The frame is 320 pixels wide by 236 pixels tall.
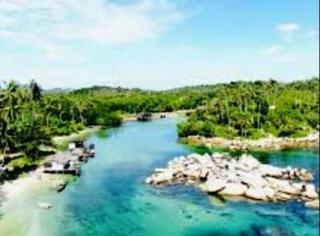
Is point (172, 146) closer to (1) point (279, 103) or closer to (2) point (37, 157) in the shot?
(1) point (279, 103)

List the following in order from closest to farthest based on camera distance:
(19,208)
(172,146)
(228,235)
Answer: (228,235)
(19,208)
(172,146)

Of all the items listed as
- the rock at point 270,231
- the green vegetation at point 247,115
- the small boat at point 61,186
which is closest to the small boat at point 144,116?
the green vegetation at point 247,115

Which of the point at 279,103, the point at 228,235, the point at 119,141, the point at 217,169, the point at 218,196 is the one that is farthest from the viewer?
the point at 119,141

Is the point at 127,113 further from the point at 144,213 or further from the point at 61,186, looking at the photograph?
the point at 144,213

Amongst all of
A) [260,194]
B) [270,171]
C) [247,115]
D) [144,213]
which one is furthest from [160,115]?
[144,213]

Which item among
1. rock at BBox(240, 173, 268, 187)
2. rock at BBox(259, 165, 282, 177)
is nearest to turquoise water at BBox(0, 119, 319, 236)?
rock at BBox(240, 173, 268, 187)

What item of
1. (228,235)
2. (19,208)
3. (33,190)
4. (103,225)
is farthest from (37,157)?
(228,235)

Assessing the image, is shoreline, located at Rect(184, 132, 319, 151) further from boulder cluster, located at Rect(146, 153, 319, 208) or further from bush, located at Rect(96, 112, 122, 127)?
bush, located at Rect(96, 112, 122, 127)
